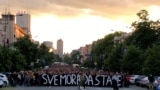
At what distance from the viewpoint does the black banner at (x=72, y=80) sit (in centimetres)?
5644

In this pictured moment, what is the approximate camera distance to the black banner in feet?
185

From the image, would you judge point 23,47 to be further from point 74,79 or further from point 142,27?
point 74,79

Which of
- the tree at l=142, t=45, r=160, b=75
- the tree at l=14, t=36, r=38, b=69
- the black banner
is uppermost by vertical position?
the tree at l=14, t=36, r=38, b=69

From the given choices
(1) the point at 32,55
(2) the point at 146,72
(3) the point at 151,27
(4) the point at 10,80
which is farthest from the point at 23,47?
(4) the point at 10,80

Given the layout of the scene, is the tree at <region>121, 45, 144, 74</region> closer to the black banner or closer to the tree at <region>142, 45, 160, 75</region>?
the tree at <region>142, 45, 160, 75</region>

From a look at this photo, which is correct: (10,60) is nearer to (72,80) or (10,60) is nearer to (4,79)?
(4,79)

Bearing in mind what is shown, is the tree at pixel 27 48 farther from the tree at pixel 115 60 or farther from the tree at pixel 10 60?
the tree at pixel 10 60

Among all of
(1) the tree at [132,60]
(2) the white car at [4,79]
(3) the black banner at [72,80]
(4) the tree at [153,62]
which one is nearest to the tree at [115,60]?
(1) the tree at [132,60]

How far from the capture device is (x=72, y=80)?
57.4 meters

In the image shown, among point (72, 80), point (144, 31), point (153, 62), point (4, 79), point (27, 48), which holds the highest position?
point (144, 31)

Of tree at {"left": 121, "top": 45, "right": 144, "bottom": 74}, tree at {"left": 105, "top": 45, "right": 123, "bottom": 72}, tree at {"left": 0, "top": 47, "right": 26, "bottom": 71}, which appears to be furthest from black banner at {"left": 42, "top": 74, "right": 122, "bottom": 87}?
tree at {"left": 105, "top": 45, "right": 123, "bottom": 72}

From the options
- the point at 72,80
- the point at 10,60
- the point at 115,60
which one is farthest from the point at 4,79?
the point at 115,60

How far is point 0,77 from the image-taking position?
54.7 m

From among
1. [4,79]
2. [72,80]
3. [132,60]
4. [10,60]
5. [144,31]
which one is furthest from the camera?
[144,31]
